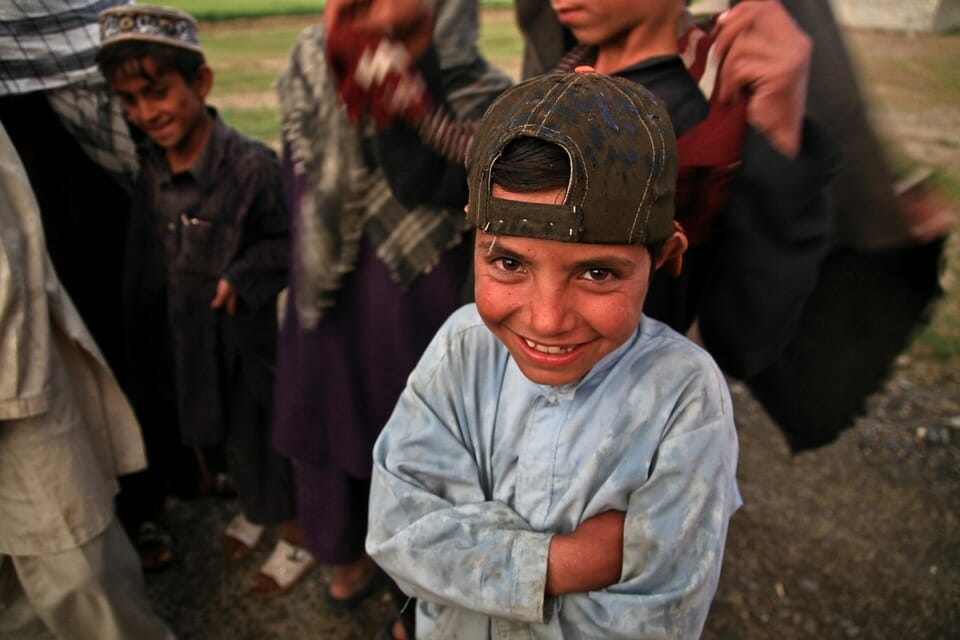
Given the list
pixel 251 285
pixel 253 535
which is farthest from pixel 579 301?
pixel 253 535

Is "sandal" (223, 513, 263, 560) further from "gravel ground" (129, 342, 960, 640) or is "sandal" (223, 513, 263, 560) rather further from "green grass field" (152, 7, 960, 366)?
"green grass field" (152, 7, 960, 366)

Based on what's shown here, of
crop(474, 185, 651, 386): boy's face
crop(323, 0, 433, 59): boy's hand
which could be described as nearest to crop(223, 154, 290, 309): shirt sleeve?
crop(323, 0, 433, 59): boy's hand

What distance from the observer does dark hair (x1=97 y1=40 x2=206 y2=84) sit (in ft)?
6.91

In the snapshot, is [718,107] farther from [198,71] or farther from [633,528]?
[198,71]

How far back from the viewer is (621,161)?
3.09ft

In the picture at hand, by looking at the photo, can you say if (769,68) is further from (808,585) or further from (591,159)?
(808,585)

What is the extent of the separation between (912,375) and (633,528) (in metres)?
3.26

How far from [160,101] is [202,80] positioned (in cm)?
21

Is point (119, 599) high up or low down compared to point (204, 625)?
up

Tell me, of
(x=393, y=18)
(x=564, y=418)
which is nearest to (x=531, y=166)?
(x=564, y=418)

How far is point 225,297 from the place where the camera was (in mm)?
2223

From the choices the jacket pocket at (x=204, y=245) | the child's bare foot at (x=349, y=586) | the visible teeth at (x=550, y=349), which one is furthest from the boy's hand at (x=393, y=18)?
the child's bare foot at (x=349, y=586)

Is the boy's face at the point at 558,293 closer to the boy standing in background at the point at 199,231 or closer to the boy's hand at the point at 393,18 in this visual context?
the boy's hand at the point at 393,18

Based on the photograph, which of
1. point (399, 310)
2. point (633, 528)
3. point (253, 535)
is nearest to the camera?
point (633, 528)
